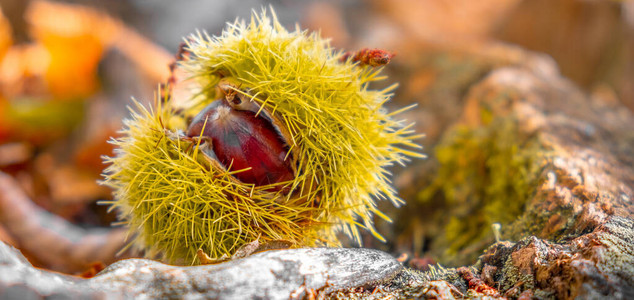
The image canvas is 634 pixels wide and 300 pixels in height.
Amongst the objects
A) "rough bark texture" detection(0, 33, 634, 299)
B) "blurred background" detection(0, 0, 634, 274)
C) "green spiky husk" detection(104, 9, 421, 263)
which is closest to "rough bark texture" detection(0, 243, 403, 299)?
"rough bark texture" detection(0, 33, 634, 299)

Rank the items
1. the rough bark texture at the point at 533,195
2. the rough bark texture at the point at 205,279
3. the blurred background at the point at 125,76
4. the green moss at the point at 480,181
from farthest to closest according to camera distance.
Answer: the blurred background at the point at 125,76, the green moss at the point at 480,181, the rough bark texture at the point at 533,195, the rough bark texture at the point at 205,279

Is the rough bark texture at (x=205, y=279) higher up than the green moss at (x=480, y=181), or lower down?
lower down

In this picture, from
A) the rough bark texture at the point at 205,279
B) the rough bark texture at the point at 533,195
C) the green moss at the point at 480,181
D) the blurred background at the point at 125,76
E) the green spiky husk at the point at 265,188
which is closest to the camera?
the rough bark texture at the point at 205,279

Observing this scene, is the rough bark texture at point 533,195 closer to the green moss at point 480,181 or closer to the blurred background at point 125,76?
the green moss at point 480,181

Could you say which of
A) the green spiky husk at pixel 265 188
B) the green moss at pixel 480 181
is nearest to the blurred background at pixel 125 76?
the green moss at pixel 480 181

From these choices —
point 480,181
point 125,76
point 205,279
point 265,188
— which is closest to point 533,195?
point 480,181

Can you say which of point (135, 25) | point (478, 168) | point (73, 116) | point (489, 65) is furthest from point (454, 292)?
point (135, 25)
